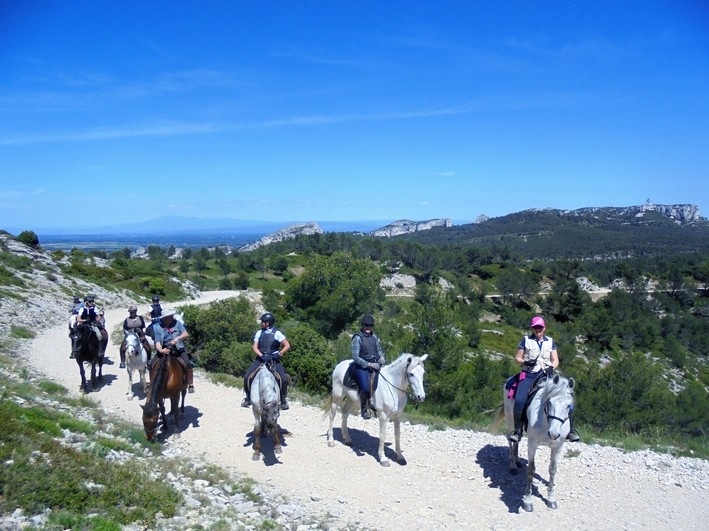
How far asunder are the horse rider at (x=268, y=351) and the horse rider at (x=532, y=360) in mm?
4834

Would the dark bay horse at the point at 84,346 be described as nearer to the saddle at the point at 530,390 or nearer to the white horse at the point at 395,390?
the white horse at the point at 395,390

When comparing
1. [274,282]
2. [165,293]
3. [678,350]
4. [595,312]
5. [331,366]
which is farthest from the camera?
[595,312]

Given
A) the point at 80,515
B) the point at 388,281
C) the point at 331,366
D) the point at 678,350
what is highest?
the point at 80,515

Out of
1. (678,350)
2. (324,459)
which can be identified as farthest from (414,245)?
(324,459)

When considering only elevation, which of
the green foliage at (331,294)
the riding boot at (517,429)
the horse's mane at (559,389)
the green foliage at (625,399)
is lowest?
the green foliage at (625,399)

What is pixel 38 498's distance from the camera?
5891 millimetres

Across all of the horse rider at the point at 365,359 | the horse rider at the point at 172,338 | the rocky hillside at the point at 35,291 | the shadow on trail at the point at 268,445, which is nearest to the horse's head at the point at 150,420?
the horse rider at the point at 172,338

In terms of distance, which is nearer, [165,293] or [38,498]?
[38,498]

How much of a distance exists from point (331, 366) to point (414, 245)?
107 m

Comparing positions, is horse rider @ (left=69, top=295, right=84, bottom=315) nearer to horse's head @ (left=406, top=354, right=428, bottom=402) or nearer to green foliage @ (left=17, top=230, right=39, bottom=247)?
horse's head @ (left=406, top=354, right=428, bottom=402)

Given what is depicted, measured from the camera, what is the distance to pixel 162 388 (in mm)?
10328

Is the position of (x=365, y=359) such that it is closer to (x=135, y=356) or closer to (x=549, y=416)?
(x=549, y=416)

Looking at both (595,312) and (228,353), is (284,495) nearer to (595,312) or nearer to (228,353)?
(228,353)

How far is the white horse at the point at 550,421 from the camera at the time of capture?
771 centimetres
